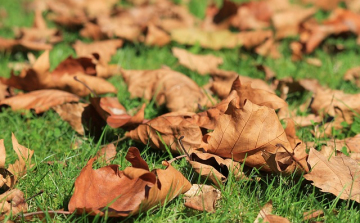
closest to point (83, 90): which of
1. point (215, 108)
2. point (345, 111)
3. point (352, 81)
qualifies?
point (215, 108)

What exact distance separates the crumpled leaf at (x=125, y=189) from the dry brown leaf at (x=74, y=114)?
0.57 metres

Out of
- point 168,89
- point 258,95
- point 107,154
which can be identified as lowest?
point 107,154

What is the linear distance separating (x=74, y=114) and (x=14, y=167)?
492 mm

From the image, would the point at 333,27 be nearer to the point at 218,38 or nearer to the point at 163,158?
the point at 218,38

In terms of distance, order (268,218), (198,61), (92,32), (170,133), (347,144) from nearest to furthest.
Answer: (268,218)
(170,133)
(347,144)
(198,61)
(92,32)

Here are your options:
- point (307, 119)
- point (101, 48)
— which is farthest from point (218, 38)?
point (307, 119)

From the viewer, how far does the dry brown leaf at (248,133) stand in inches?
67.1

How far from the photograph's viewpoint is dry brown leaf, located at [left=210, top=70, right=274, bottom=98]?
7.98 feet

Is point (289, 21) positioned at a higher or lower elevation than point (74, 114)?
higher

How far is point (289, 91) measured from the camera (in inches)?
101

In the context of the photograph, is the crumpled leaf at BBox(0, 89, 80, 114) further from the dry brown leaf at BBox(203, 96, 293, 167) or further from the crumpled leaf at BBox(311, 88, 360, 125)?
the crumpled leaf at BBox(311, 88, 360, 125)

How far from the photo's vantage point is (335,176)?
1.65 meters

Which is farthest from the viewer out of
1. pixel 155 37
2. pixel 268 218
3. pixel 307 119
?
pixel 155 37

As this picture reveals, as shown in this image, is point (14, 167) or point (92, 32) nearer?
point (14, 167)
